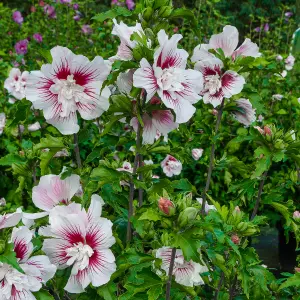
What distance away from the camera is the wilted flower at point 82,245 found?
4.15 feet

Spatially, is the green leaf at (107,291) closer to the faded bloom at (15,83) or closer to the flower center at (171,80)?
the flower center at (171,80)

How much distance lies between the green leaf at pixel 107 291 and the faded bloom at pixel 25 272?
145mm

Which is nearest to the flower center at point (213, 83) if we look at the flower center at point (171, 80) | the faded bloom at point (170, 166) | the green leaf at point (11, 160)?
the flower center at point (171, 80)

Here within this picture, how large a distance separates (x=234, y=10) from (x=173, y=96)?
34.0 feet

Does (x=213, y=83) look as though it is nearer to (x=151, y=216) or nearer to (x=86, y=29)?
(x=151, y=216)

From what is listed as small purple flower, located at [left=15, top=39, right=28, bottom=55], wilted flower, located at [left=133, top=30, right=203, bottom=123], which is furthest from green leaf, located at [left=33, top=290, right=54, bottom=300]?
small purple flower, located at [left=15, top=39, right=28, bottom=55]

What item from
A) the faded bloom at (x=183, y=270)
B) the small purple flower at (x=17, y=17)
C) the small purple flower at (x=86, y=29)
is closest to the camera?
the faded bloom at (x=183, y=270)

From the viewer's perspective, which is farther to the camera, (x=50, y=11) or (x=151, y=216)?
(x=50, y=11)

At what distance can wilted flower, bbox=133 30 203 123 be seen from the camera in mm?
1241

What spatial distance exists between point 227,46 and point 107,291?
31.9 inches

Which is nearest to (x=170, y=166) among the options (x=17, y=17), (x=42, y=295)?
(x=42, y=295)

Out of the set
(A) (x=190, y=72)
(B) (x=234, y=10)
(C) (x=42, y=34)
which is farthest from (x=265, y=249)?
(B) (x=234, y=10)

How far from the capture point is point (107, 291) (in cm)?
131

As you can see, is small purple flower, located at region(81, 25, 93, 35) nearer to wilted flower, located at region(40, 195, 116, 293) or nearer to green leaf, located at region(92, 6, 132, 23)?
green leaf, located at region(92, 6, 132, 23)
